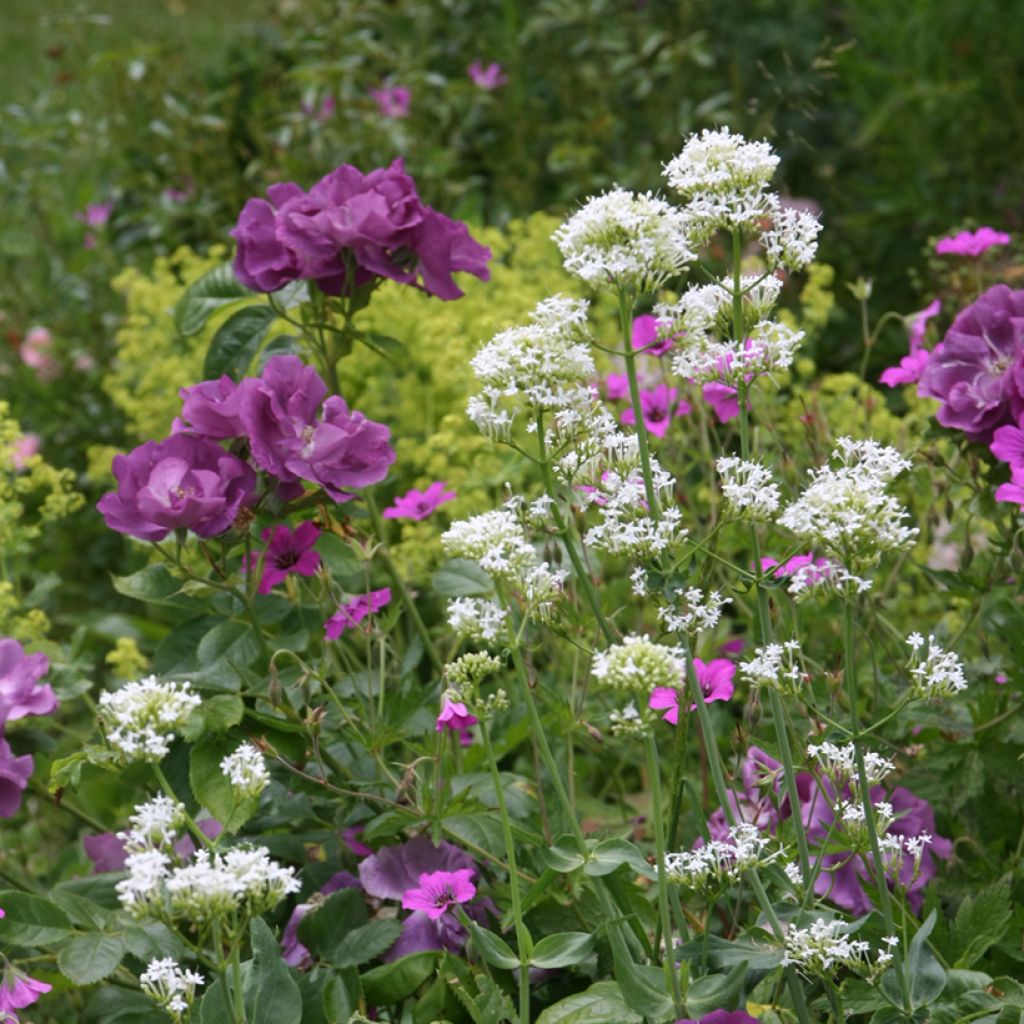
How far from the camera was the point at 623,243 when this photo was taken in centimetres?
103

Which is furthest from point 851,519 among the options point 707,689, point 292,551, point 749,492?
point 292,551

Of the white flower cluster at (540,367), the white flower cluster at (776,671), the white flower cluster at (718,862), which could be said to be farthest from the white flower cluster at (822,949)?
the white flower cluster at (540,367)

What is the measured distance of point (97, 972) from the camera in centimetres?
126

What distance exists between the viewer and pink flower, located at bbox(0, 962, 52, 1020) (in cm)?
121

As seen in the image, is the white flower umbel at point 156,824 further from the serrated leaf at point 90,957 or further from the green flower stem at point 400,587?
the green flower stem at point 400,587

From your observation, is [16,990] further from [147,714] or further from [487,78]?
[487,78]

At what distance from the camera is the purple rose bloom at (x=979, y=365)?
1.44 m

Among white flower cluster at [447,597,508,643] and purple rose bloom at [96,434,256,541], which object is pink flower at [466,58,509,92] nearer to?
purple rose bloom at [96,434,256,541]

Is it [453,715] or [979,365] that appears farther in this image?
[979,365]

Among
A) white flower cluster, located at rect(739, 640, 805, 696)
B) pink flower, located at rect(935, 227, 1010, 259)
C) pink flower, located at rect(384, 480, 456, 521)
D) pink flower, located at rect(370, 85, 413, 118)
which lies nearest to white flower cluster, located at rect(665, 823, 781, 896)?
white flower cluster, located at rect(739, 640, 805, 696)

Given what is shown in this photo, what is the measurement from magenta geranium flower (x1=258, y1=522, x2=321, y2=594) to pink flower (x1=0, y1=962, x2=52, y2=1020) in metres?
0.46

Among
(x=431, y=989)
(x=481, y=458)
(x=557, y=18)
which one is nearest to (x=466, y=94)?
(x=557, y=18)

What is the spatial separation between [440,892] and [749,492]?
48 cm

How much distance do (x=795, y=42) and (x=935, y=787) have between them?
2.62 meters
